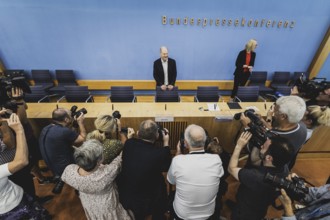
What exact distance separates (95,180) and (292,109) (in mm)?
1894

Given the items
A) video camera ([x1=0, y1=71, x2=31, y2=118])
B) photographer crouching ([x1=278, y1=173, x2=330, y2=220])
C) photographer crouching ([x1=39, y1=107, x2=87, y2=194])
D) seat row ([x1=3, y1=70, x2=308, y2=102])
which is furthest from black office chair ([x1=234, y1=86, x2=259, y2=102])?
video camera ([x1=0, y1=71, x2=31, y2=118])

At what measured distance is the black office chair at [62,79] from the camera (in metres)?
4.99

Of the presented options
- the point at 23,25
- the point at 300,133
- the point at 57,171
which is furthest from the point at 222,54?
the point at 23,25

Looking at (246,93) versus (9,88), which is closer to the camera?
(9,88)

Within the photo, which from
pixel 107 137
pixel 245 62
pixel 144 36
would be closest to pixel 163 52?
pixel 144 36

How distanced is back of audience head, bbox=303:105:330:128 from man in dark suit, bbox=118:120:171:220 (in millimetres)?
1708

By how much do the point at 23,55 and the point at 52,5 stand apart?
5.39 feet

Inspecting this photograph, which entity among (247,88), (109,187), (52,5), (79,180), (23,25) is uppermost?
(52,5)

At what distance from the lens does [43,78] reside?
5.11 m

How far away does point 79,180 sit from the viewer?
58.6 inches

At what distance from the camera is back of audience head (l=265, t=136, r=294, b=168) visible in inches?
51.9

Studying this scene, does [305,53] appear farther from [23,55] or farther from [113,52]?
[23,55]

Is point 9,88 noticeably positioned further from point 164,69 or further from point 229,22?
point 229,22

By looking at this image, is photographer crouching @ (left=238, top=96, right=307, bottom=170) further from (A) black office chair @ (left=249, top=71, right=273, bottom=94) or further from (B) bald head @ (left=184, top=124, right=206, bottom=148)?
(A) black office chair @ (left=249, top=71, right=273, bottom=94)
